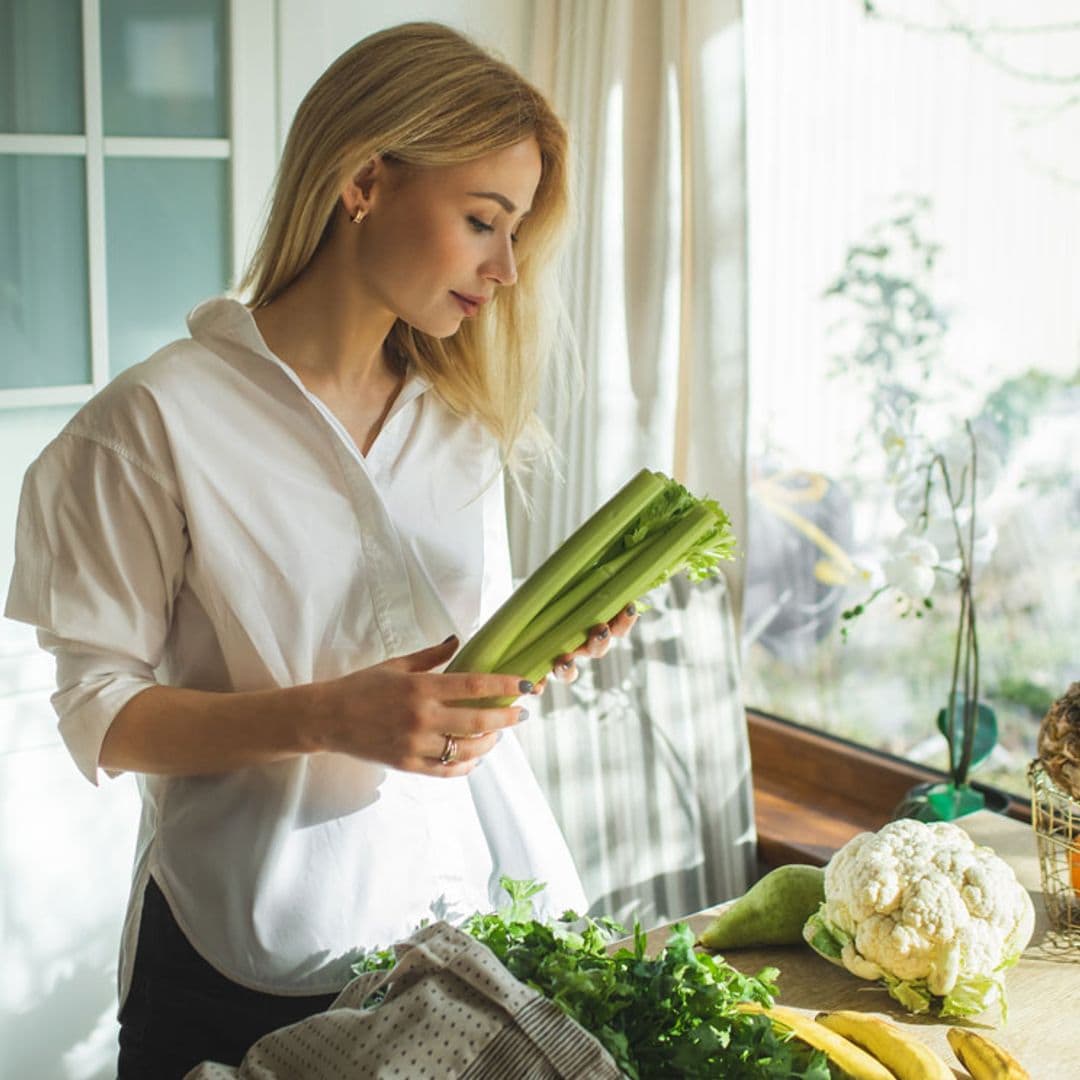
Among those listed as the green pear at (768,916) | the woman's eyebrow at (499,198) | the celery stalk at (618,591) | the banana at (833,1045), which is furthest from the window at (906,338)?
the banana at (833,1045)

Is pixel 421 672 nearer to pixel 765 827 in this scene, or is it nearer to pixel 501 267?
pixel 501 267

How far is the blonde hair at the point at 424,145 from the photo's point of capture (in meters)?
1.41

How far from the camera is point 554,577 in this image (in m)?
1.43

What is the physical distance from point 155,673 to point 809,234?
1.75 m

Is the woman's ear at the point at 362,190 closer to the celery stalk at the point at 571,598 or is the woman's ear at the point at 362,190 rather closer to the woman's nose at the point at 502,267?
the woman's nose at the point at 502,267

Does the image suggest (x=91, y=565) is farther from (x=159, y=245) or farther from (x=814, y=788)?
(x=814, y=788)

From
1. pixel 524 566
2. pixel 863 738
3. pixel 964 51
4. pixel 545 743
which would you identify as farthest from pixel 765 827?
pixel 964 51

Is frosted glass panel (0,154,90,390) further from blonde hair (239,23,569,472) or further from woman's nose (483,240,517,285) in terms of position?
woman's nose (483,240,517,285)

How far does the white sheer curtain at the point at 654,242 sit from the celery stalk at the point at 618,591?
51.6 inches

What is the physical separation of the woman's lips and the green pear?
73 centimetres

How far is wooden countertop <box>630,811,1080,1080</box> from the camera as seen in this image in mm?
1378

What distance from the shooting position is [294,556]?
1.41 meters

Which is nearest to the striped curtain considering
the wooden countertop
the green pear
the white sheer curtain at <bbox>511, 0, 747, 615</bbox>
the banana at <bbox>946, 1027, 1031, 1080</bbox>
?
the white sheer curtain at <bbox>511, 0, 747, 615</bbox>

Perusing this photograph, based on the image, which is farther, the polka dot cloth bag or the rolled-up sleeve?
the rolled-up sleeve
